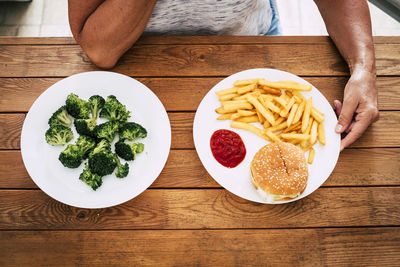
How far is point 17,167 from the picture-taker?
1.93 meters

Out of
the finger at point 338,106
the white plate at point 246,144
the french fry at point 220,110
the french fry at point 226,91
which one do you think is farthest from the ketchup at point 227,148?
the finger at point 338,106

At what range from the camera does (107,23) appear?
74.5 inches

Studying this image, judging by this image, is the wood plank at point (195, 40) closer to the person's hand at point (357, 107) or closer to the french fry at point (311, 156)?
the person's hand at point (357, 107)

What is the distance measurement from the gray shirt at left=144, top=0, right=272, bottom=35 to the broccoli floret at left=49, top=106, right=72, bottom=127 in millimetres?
856

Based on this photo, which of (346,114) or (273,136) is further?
(346,114)

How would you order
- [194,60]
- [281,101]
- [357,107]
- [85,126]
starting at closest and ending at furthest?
[85,126] < [281,101] < [357,107] < [194,60]

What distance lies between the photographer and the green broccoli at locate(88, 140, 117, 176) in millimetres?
1754

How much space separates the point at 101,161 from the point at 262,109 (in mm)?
1017

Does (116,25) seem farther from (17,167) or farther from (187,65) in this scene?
(17,167)

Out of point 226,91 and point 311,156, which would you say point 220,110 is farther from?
point 311,156

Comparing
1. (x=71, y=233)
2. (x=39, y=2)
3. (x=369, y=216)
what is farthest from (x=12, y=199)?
(x=39, y=2)

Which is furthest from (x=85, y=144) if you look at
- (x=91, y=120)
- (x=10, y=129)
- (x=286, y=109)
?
(x=286, y=109)

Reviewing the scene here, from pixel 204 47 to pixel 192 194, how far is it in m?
1.05

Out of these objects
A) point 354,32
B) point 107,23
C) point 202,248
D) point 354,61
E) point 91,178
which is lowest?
Result: point 202,248
